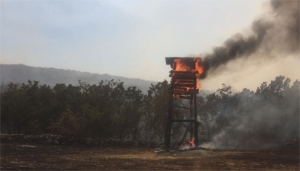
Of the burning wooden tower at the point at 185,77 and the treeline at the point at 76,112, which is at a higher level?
the burning wooden tower at the point at 185,77

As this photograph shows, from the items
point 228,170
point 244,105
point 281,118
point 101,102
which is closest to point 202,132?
point 244,105

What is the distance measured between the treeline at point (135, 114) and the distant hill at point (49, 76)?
197ft

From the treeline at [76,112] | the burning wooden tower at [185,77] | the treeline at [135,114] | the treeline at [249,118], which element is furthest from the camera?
the treeline at [249,118]

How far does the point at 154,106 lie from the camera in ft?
113

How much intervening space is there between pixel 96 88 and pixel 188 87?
14771mm

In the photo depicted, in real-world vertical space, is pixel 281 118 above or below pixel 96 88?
below

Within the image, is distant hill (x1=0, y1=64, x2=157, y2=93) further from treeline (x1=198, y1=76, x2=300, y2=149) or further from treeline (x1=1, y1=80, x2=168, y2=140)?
treeline (x1=1, y1=80, x2=168, y2=140)

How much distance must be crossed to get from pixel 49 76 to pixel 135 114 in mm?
85423

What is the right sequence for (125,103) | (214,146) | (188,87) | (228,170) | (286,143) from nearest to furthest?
(228,170) → (188,87) → (286,143) → (214,146) → (125,103)

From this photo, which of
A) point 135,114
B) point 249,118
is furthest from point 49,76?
point 249,118

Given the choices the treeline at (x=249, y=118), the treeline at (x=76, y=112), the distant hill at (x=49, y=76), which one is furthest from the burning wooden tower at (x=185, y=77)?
the distant hill at (x=49, y=76)

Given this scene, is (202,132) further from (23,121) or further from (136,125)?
(23,121)

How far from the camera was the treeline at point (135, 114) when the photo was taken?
106ft

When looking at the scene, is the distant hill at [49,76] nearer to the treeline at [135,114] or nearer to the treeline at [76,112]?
the treeline at [135,114]
